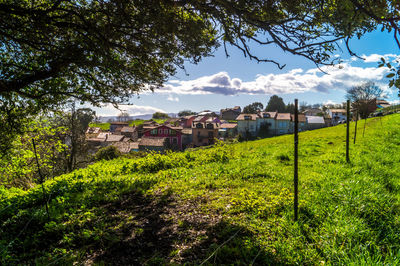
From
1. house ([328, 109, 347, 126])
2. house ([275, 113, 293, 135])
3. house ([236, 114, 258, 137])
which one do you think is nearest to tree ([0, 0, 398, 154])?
house ([236, 114, 258, 137])

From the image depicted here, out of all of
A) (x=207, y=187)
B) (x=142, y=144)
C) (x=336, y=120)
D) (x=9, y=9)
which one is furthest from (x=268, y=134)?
(x=9, y=9)

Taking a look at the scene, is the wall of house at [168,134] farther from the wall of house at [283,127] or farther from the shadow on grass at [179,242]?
the shadow on grass at [179,242]

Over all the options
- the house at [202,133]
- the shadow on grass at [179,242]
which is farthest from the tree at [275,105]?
the shadow on grass at [179,242]

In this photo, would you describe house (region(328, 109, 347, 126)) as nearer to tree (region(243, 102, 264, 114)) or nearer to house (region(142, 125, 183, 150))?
tree (region(243, 102, 264, 114))

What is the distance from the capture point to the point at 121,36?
5.86 meters

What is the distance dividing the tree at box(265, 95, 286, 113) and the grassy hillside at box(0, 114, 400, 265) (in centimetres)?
8196

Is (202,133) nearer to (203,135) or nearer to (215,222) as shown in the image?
(203,135)

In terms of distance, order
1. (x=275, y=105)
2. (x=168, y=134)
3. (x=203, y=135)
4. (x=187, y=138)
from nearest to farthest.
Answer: (x=168, y=134) < (x=187, y=138) < (x=203, y=135) < (x=275, y=105)

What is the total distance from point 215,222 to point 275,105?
87.7 metres

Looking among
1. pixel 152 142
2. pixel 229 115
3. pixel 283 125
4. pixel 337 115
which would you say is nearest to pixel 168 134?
pixel 152 142

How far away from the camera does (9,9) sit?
14.9ft

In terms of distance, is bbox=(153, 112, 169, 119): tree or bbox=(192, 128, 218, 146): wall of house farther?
bbox=(153, 112, 169, 119): tree

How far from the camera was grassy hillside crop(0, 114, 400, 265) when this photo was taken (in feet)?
11.0

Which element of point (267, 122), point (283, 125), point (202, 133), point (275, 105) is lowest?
point (202, 133)
